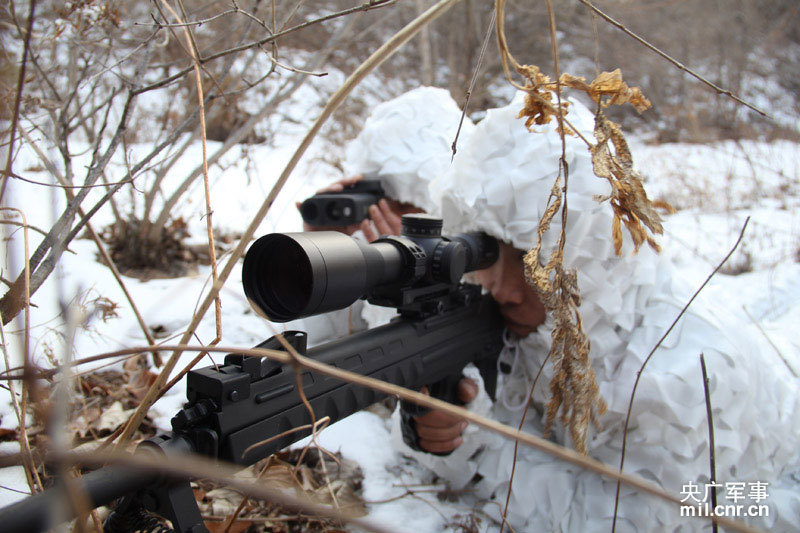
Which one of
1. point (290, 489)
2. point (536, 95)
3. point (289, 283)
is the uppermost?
point (536, 95)

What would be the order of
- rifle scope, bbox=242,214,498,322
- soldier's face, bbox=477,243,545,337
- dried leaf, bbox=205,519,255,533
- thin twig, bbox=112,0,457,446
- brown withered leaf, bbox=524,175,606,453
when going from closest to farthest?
thin twig, bbox=112,0,457,446
rifle scope, bbox=242,214,498,322
brown withered leaf, bbox=524,175,606,453
dried leaf, bbox=205,519,255,533
soldier's face, bbox=477,243,545,337

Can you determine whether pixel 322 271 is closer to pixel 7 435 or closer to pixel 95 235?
pixel 95 235

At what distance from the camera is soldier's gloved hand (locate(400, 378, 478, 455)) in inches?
49.6

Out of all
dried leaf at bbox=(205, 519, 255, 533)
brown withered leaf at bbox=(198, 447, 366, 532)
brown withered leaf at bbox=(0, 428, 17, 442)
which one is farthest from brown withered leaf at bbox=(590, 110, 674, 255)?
brown withered leaf at bbox=(0, 428, 17, 442)

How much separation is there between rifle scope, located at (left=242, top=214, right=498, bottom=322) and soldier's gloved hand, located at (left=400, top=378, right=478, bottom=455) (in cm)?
44

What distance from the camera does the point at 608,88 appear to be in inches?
29.4

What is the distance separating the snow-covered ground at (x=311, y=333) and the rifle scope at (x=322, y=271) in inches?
3.2

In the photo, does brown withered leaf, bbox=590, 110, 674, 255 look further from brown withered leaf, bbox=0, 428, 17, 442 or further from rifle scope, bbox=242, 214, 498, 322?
brown withered leaf, bbox=0, 428, 17, 442

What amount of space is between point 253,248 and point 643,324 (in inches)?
37.4

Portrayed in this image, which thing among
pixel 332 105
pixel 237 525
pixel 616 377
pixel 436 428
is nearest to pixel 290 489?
pixel 237 525

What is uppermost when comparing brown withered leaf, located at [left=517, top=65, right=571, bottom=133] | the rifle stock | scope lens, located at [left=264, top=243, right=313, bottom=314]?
brown withered leaf, located at [left=517, top=65, right=571, bottom=133]

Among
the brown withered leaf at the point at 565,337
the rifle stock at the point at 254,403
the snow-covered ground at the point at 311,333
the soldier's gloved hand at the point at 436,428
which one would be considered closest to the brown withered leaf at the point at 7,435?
the snow-covered ground at the point at 311,333

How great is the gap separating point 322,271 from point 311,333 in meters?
1.16

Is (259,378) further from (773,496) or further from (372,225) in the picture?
(773,496)
